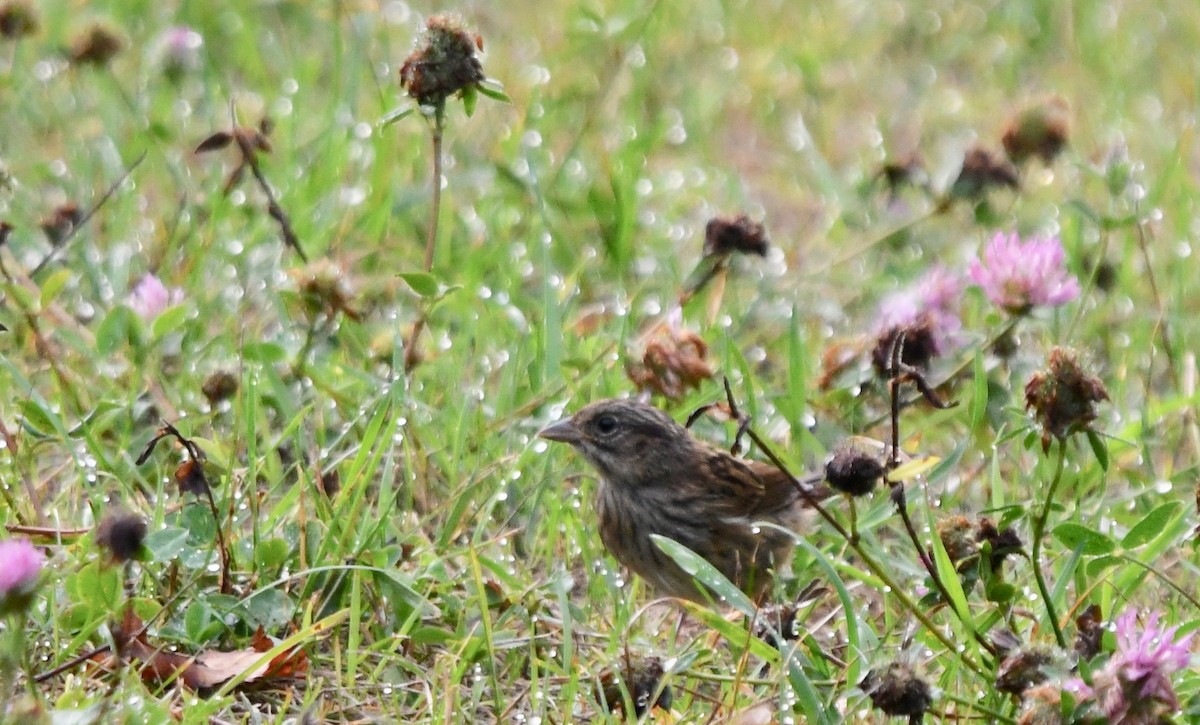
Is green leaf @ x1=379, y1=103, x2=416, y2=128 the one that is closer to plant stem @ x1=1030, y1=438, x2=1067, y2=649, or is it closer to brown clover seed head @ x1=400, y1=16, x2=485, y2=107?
brown clover seed head @ x1=400, y1=16, x2=485, y2=107

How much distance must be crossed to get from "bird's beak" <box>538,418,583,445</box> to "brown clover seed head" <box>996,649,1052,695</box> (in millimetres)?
1453

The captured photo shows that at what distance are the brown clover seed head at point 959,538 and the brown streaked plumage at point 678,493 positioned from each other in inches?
29.0

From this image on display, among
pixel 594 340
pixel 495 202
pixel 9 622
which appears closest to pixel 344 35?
pixel 495 202

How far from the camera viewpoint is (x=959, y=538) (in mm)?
3416

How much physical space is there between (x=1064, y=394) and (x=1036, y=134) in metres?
2.48

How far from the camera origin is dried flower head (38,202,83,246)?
4.93 metres

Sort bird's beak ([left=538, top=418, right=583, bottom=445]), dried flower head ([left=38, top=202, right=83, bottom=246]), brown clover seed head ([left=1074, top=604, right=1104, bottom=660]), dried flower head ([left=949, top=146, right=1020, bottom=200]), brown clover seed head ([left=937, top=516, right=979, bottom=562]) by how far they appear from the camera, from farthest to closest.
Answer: dried flower head ([left=949, top=146, right=1020, bottom=200]) < dried flower head ([left=38, top=202, right=83, bottom=246]) < bird's beak ([left=538, top=418, right=583, bottom=445]) < brown clover seed head ([left=937, top=516, right=979, bottom=562]) < brown clover seed head ([left=1074, top=604, right=1104, bottom=660])

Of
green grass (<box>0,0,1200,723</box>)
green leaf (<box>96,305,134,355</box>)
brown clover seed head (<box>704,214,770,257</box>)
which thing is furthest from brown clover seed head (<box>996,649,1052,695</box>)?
green leaf (<box>96,305,134,355</box>)

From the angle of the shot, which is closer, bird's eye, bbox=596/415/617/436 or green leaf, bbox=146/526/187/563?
green leaf, bbox=146/526/187/563

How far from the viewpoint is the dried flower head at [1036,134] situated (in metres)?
5.28

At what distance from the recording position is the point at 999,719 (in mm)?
3008

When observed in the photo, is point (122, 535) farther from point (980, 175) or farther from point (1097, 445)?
point (980, 175)

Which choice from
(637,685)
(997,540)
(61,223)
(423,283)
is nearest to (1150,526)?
(997,540)

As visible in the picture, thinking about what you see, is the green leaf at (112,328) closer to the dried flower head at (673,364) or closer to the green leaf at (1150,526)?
the dried flower head at (673,364)
